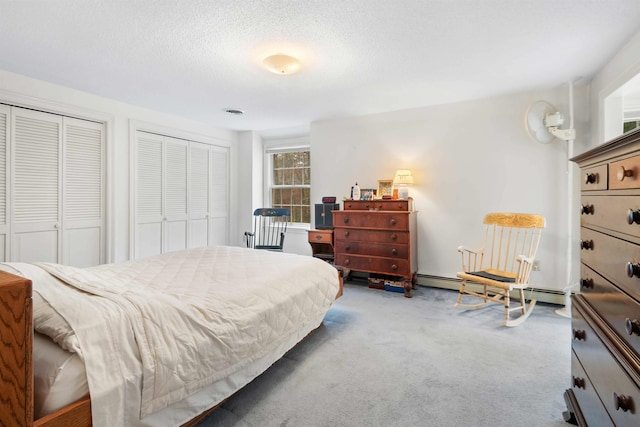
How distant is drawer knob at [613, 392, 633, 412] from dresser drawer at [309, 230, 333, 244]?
11.0 ft

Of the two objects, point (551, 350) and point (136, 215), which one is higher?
point (136, 215)

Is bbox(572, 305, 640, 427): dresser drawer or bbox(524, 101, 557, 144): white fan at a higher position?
bbox(524, 101, 557, 144): white fan

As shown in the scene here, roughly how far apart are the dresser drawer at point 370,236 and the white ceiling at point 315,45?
1.63m

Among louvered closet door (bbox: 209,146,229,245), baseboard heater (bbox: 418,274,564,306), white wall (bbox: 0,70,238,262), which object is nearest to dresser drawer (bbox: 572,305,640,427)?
baseboard heater (bbox: 418,274,564,306)

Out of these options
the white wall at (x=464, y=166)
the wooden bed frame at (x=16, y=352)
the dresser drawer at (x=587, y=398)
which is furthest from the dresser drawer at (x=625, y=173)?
the white wall at (x=464, y=166)

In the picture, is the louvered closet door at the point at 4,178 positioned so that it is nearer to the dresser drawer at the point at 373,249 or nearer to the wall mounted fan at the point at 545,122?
the dresser drawer at the point at 373,249

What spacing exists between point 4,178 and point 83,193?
669 mm

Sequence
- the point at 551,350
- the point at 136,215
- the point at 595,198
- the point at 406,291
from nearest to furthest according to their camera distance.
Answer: the point at 595,198, the point at 551,350, the point at 406,291, the point at 136,215

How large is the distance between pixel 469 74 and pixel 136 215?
4.20 m

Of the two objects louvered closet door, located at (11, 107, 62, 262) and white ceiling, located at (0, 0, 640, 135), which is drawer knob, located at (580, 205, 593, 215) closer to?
white ceiling, located at (0, 0, 640, 135)

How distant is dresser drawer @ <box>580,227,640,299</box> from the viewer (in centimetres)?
100

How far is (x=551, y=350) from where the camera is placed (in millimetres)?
2334

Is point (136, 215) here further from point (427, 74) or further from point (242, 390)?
point (427, 74)

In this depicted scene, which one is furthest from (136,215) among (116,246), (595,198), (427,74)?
(595,198)
